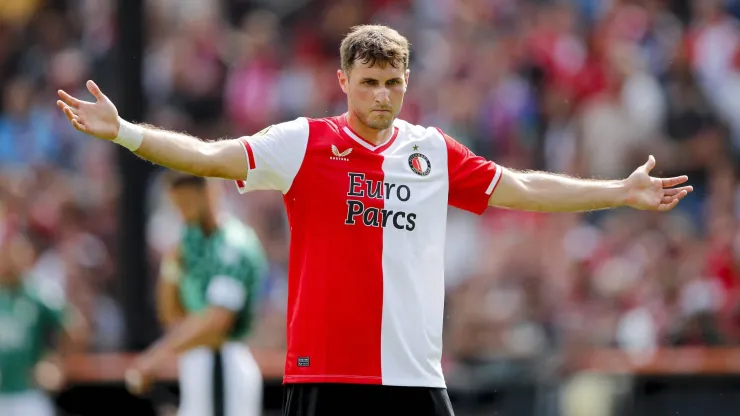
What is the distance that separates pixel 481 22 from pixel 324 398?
31.2ft

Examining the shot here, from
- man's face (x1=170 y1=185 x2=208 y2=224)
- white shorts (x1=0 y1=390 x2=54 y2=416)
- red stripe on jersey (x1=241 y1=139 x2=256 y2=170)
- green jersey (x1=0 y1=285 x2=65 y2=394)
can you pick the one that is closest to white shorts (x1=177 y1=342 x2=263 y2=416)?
man's face (x1=170 y1=185 x2=208 y2=224)

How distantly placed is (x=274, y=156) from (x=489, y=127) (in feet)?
27.1

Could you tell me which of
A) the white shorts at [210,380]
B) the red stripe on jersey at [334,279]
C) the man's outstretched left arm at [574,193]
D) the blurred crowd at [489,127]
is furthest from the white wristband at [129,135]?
the blurred crowd at [489,127]

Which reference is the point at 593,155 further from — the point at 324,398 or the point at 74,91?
the point at 324,398

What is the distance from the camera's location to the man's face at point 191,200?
9.45 m

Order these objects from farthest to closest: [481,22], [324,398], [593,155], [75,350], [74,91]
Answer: [74,91] → [481,22] → [593,155] → [75,350] → [324,398]

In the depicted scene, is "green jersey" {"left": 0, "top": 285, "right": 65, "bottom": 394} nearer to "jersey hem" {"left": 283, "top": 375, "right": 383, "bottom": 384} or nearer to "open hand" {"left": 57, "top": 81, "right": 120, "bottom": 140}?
"jersey hem" {"left": 283, "top": 375, "right": 383, "bottom": 384}

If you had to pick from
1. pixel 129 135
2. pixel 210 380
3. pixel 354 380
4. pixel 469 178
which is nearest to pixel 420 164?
pixel 469 178

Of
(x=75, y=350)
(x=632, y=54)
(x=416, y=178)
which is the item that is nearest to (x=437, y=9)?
(x=632, y=54)

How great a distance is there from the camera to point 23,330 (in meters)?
12.5

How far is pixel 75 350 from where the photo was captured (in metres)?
12.4

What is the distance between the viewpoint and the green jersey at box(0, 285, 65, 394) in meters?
12.5

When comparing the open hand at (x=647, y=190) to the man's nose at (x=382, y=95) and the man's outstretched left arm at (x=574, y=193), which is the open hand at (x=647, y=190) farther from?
the man's nose at (x=382, y=95)

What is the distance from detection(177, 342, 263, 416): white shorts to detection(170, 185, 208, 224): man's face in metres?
0.89
